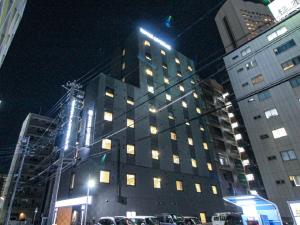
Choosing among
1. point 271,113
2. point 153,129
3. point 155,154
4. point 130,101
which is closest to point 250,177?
point 271,113

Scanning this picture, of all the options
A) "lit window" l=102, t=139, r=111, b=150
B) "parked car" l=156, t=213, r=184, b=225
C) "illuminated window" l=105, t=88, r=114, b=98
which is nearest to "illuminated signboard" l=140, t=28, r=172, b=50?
"illuminated window" l=105, t=88, r=114, b=98

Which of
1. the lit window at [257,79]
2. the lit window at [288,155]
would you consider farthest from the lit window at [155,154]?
the lit window at [257,79]

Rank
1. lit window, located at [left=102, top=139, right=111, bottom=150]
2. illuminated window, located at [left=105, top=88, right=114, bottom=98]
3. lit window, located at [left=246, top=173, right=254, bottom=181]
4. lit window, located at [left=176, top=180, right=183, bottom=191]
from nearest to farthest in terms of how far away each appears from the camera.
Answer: lit window, located at [left=102, top=139, right=111, bottom=150] → illuminated window, located at [left=105, top=88, right=114, bottom=98] → lit window, located at [left=176, top=180, right=183, bottom=191] → lit window, located at [left=246, top=173, right=254, bottom=181]

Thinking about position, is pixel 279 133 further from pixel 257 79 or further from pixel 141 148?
pixel 141 148

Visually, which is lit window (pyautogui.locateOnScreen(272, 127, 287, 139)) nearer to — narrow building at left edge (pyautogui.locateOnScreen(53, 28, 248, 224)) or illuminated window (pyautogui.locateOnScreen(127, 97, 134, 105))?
narrow building at left edge (pyautogui.locateOnScreen(53, 28, 248, 224))

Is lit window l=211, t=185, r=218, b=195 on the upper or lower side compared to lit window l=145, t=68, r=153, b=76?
lower

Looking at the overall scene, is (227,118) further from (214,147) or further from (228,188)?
(228,188)

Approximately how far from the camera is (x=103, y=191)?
24688 mm

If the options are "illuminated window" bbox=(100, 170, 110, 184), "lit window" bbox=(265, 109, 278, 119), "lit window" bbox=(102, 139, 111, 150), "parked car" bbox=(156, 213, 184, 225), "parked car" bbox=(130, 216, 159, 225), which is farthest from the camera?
"lit window" bbox=(265, 109, 278, 119)

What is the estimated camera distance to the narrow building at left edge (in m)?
25.5

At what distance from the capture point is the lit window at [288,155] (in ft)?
87.6

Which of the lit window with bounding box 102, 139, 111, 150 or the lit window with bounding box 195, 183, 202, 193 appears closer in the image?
the lit window with bounding box 102, 139, 111, 150

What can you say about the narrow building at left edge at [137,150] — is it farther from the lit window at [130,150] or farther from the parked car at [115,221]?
the parked car at [115,221]

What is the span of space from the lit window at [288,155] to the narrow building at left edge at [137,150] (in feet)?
47.0
